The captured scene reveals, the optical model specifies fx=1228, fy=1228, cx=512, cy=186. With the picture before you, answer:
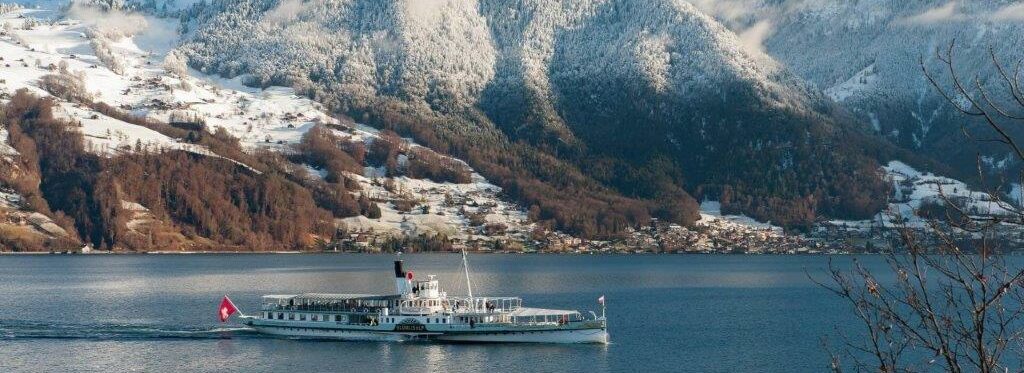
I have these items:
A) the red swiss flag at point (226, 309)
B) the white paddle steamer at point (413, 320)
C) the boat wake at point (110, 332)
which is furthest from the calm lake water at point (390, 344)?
the white paddle steamer at point (413, 320)

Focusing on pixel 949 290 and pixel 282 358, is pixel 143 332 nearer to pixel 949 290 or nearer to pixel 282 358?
pixel 282 358

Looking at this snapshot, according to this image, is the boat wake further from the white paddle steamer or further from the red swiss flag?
the white paddle steamer

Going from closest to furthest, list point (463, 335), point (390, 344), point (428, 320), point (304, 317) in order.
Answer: point (390, 344) → point (463, 335) → point (428, 320) → point (304, 317)

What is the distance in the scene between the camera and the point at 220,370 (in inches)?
3561

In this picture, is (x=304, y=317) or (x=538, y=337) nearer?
(x=538, y=337)

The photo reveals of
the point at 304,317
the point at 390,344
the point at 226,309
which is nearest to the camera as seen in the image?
the point at 390,344

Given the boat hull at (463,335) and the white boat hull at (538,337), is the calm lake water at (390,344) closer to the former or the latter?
the white boat hull at (538,337)

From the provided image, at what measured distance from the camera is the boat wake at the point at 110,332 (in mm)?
109938

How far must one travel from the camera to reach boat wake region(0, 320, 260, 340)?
10994cm

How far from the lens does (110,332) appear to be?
368ft

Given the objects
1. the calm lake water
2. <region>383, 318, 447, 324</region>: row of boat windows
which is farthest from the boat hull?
the calm lake water

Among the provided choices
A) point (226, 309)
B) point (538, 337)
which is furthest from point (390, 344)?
point (226, 309)

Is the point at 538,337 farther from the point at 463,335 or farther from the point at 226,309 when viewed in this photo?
the point at 226,309

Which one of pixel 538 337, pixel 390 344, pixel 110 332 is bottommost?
pixel 390 344
